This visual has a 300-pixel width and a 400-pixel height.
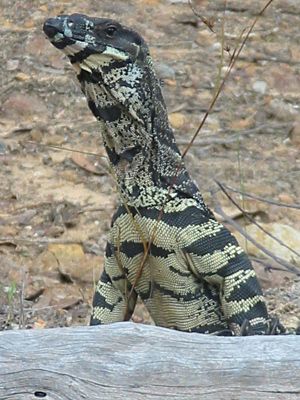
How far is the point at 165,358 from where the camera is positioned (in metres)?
3.69

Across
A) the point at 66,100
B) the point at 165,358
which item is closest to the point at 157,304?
the point at 165,358

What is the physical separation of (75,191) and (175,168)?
10.2ft

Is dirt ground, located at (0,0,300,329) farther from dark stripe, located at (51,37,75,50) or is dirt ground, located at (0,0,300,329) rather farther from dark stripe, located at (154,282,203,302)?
dark stripe, located at (51,37,75,50)

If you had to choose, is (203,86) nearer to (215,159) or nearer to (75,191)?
(215,159)

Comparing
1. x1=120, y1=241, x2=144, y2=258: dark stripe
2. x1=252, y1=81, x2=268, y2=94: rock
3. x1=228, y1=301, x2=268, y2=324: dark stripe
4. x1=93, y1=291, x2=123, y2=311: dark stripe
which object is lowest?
x1=252, y1=81, x2=268, y2=94: rock

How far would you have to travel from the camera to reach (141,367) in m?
3.66

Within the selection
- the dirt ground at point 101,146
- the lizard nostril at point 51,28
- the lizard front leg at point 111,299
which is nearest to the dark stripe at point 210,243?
the lizard front leg at point 111,299

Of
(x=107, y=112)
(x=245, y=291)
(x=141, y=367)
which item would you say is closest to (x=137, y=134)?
(x=107, y=112)

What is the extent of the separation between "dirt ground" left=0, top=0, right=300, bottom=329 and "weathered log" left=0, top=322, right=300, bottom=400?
2236mm

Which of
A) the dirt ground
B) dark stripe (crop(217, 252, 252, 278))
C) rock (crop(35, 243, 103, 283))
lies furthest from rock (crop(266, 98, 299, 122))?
dark stripe (crop(217, 252, 252, 278))

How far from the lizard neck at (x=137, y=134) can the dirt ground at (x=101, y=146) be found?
1363mm

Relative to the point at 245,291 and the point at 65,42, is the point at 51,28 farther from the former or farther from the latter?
the point at 245,291

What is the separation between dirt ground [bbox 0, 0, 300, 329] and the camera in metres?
6.96

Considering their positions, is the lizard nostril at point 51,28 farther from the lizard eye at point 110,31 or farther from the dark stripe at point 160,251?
the dark stripe at point 160,251
